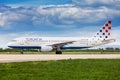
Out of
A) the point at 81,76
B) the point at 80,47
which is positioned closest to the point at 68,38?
the point at 80,47

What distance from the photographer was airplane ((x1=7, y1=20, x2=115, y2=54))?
6619 cm

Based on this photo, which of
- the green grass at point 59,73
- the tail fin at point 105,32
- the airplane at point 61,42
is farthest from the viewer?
the tail fin at point 105,32

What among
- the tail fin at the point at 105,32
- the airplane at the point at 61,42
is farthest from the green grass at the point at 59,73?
the tail fin at the point at 105,32

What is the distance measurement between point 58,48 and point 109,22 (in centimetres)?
1460

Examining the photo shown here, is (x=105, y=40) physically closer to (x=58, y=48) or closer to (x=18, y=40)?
(x=58, y=48)

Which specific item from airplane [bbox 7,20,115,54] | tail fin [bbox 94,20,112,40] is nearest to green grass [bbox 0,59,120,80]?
airplane [bbox 7,20,115,54]

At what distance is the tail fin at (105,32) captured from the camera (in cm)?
7475

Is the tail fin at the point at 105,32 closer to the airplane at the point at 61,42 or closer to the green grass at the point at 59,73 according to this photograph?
the airplane at the point at 61,42

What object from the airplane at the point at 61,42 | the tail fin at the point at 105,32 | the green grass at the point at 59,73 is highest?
the tail fin at the point at 105,32

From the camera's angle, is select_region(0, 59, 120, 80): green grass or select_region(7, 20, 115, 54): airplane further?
select_region(7, 20, 115, 54): airplane

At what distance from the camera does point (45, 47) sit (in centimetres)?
6512

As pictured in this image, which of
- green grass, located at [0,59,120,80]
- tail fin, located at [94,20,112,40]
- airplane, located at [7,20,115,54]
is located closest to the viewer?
green grass, located at [0,59,120,80]

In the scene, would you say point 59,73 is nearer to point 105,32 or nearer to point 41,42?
point 41,42

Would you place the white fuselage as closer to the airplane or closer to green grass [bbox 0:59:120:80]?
the airplane
